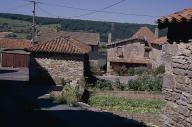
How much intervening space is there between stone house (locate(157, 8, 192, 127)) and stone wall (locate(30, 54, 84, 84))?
2079cm

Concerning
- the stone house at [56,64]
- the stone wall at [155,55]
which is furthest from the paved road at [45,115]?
the stone wall at [155,55]

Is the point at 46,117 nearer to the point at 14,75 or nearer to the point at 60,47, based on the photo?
the point at 60,47

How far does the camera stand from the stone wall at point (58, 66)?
2995cm

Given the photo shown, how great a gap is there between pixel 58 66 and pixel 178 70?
22.0m

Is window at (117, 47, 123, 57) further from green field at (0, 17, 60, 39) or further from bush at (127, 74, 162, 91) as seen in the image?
green field at (0, 17, 60, 39)

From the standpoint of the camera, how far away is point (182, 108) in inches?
Result: 339

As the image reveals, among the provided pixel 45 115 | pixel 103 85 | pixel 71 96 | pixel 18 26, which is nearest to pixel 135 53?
pixel 103 85

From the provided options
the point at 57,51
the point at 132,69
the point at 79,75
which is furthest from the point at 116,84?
the point at 132,69

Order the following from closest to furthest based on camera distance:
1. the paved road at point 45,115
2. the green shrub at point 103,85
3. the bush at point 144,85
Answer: the paved road at point 45,115 → the green shrub at point 103,85 → the bush at point 144,85

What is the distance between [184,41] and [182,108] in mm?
1570

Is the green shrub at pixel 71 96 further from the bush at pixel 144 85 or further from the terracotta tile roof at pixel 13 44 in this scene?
the terracotta tile roof at pixel 13 44

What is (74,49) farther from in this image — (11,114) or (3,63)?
(3,63)

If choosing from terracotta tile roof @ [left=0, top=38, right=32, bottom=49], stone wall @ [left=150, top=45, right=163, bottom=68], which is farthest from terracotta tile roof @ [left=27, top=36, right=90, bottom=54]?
terracotta tile roof @ [left=0, top=38, right=32, bottom=49]

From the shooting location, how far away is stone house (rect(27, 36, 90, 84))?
29922mm
